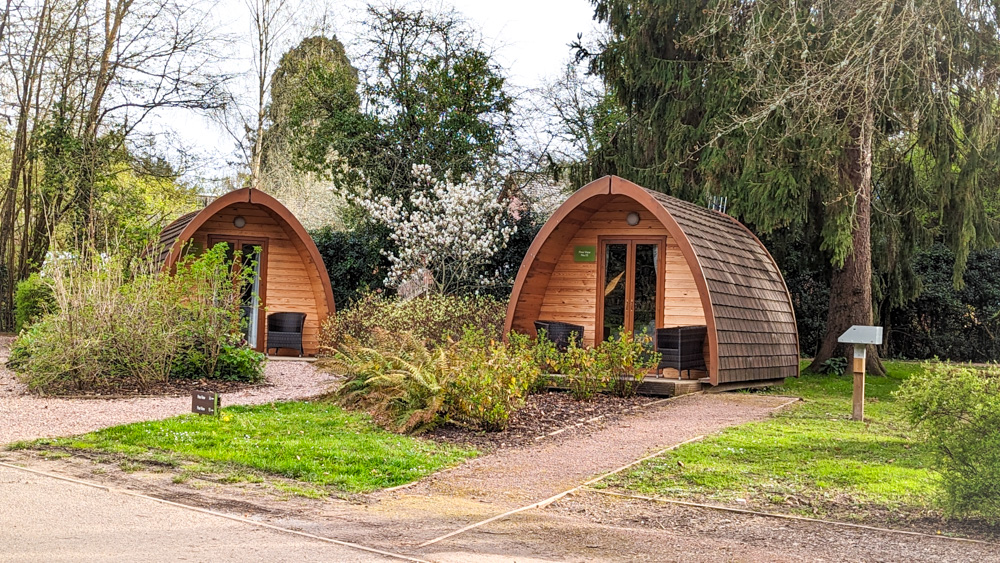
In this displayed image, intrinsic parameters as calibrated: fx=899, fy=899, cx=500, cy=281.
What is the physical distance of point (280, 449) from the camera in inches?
272

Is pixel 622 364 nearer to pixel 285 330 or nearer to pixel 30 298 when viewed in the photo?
Result: pixel 285 330

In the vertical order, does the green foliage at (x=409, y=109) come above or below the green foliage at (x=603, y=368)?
above

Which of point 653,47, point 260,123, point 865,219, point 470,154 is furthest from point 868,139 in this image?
point 260,123

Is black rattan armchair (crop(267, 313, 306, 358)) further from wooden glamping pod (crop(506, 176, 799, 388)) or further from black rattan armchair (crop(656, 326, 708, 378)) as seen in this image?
black rattan armchair (crop(656, 326, 708, 378))

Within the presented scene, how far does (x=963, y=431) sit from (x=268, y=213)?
13823 mm

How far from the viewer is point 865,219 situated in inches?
588

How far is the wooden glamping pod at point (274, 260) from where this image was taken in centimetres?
1661

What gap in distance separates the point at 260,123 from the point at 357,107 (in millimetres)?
7406

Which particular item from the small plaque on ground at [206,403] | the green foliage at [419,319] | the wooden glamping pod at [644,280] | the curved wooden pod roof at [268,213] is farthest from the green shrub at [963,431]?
the curved wooden pod roof at [268,213]

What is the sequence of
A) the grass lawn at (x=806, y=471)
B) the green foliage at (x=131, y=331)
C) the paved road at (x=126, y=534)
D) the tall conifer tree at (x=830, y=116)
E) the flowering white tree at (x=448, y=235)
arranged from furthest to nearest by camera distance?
the flowering white tree at (x=448, y=235) → the tall conifer tree at (x=830, y=116) → the green foliage at (x=131, y=331) → the grass lawn at (x=806, y=471) → the paved road at (x=126, y=534)

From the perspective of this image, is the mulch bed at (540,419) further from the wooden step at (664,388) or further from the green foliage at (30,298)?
the green foliage at (30,298)

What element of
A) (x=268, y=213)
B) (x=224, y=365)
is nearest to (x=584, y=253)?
(x=224, y=365)

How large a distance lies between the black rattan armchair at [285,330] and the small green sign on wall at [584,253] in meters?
5.43

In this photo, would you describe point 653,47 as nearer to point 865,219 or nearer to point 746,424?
point 865,219
